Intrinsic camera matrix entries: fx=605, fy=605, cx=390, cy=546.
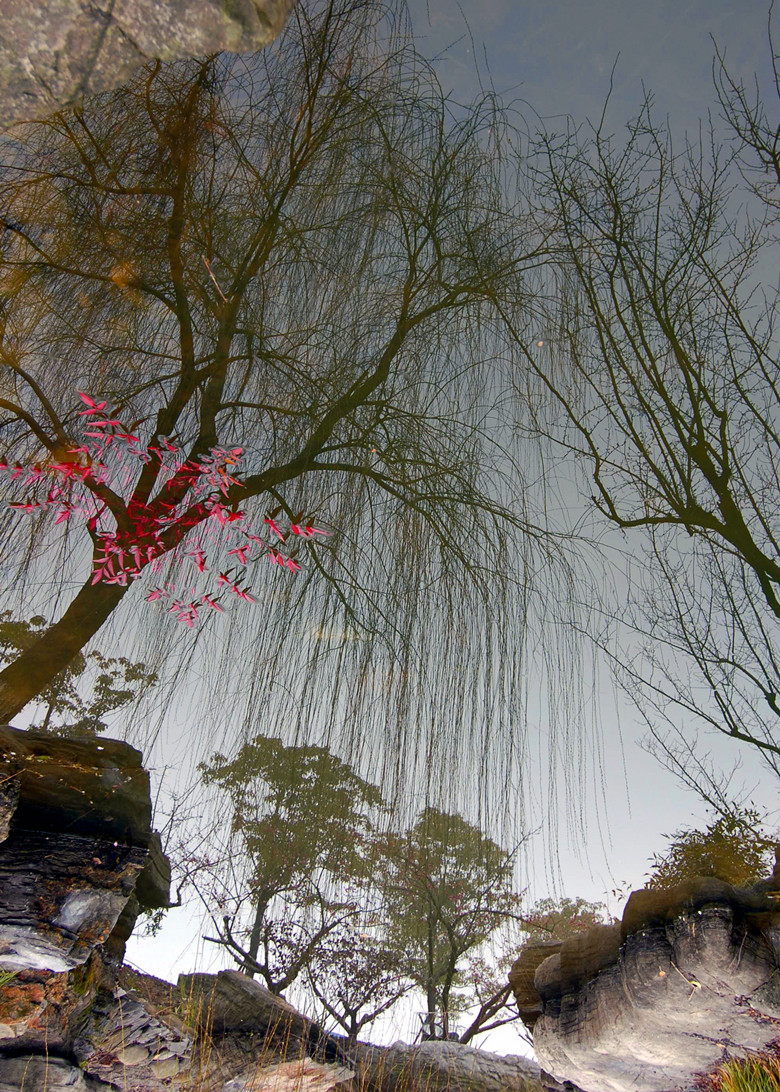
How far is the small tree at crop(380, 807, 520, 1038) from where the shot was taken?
5.82 feet

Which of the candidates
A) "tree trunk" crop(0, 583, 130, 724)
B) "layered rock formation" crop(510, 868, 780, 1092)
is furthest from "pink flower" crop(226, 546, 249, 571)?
"layered rock formation" crop(510, 868, 780, 1092)

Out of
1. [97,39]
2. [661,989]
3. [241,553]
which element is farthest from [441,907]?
[97,39]

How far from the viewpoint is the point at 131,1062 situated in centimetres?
252

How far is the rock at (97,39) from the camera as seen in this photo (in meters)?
0.56

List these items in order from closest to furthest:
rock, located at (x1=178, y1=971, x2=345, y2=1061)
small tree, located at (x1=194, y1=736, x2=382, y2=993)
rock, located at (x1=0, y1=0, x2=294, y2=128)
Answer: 1. rock, located at (x1=0, y1=0, x2=294, y2=128)
2. small tree, located at (x1=194, y1=736, x2=382, y2=993)
3. rock, located at (x1=178, y1=971, x2=345, y2=1061)

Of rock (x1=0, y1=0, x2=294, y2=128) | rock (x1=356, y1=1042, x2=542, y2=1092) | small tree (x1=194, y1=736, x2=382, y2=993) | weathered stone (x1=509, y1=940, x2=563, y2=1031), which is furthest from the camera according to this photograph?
rock (x1=356, y1=1042, x2=542, y2=1092)

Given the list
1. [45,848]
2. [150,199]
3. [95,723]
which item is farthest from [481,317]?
[95,723]

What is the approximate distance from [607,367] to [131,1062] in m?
3.55

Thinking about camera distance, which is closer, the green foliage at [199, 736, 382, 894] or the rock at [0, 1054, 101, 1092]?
the green foliage at [199, 736, 382, 894]

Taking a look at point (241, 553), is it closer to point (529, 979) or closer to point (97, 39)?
point (97, 39)

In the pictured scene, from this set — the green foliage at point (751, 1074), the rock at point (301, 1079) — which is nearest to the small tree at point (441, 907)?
the rock at point (301, 1079)

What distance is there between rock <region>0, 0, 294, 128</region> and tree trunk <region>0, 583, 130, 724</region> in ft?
5.61

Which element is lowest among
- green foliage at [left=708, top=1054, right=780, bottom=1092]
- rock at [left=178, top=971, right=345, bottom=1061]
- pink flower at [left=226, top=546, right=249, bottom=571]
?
rock at [left=178, top=971, right=345, bottom=1061]

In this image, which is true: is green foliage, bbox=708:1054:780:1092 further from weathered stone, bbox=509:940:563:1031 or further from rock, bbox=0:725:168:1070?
rock, bbox=0:725:168:1070
